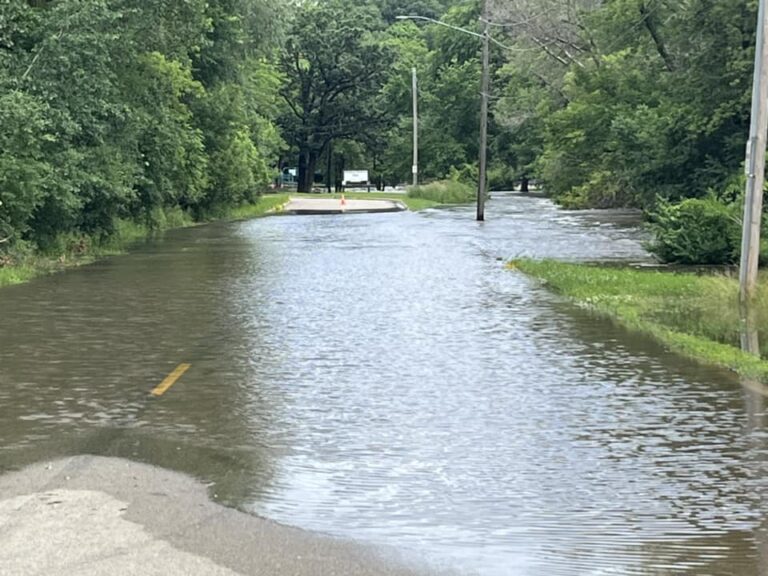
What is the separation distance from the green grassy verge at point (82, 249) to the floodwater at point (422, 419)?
3.08m

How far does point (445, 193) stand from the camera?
221ft

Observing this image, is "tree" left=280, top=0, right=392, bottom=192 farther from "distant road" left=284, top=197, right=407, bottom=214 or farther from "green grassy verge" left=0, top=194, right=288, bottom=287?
"green grassy verge" left=0, top=194, right=288, bottom=287

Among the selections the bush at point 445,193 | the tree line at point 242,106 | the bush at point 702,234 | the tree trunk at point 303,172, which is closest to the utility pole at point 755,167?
the tree line at point 242,106

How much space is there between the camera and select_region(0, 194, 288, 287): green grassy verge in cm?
2082

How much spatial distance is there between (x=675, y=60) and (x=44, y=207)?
20958mm

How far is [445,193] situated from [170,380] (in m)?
57.6

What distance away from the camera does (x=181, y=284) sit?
63.8 ft

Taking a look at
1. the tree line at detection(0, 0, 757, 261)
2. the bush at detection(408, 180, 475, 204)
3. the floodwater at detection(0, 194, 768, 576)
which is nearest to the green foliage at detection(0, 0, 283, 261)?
the tree line at detection(0, 0, 757, 261)

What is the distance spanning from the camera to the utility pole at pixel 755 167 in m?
15.2

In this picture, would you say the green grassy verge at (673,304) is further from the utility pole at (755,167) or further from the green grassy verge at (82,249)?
the green grassy verge at (82,249)

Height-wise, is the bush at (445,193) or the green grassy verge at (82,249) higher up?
the green grassy verge at (82,249)

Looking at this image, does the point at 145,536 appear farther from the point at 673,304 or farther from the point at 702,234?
the point at 702,234

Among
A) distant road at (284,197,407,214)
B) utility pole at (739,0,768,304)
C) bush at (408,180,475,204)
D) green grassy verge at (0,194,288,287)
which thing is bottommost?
distant road at (284,197,407,214)

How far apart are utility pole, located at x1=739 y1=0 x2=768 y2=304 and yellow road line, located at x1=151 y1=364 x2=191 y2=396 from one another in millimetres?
8167
